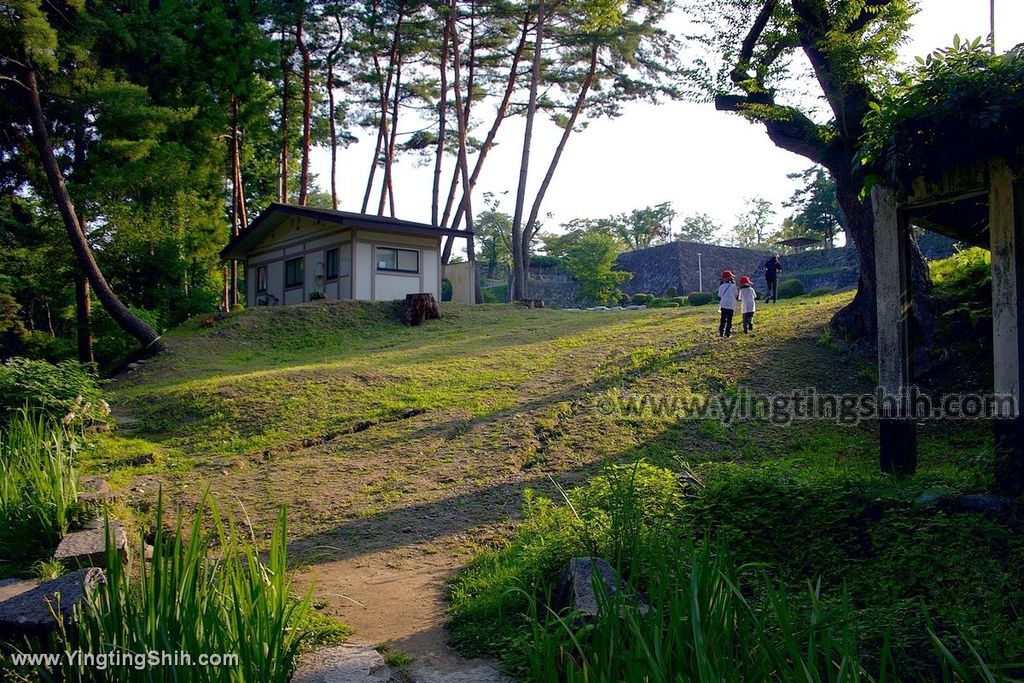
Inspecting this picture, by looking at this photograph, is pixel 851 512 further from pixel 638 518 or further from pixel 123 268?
pixel 123 268

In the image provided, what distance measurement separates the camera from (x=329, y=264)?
1028 inches

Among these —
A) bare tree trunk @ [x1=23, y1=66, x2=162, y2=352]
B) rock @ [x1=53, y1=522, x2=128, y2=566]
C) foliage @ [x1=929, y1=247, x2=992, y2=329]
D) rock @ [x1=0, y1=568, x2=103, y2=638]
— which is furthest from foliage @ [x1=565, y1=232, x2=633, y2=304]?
rock @ [x1=0, y1=568, x2=103, y2=638]

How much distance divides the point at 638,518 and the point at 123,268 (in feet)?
68.6

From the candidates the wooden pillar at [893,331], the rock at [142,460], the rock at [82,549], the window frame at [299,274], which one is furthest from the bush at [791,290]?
the rock at [82,549]

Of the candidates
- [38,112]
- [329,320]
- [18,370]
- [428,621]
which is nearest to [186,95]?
[38,112]

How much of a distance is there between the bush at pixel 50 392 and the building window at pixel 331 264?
631 inches

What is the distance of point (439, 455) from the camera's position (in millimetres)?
8406

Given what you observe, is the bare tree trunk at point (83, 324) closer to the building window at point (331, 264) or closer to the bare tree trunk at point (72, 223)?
the bare tree trunk at point (72, 223)

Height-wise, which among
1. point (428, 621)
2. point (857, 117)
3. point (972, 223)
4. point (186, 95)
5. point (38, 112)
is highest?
point (186, 95)

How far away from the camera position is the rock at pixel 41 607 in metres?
3.73

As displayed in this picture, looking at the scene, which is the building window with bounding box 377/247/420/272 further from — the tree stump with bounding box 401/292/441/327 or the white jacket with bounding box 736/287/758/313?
the white jacket with bounding box 736/287/758/313

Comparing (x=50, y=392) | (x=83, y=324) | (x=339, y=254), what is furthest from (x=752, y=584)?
(x=339, y=254)

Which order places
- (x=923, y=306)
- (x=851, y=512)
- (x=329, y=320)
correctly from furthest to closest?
(x=329, y=320) < (x=923, y=306) < (x=851, y=512)

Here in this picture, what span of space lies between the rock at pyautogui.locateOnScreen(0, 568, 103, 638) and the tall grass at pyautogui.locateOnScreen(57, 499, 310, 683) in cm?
89
